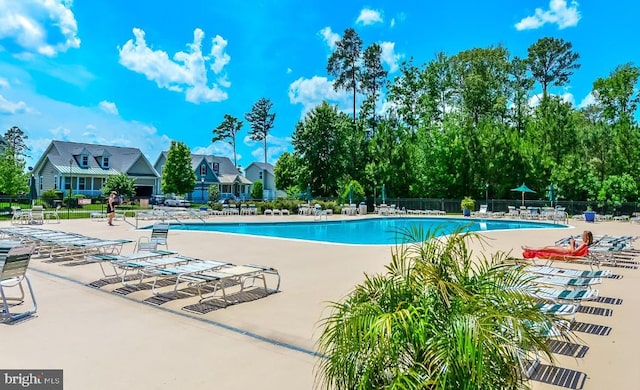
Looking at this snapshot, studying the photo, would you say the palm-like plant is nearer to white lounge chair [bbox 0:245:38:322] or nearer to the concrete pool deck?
the concrete pool deck

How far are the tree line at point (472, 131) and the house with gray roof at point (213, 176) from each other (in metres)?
15.1

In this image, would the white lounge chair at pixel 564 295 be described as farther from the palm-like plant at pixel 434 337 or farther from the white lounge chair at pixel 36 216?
the white lounge chair at pixel 36 216

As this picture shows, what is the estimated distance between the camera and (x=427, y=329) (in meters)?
2.21

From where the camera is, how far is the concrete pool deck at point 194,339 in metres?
3.56

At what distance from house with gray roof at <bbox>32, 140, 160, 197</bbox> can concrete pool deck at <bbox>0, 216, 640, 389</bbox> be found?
120ft

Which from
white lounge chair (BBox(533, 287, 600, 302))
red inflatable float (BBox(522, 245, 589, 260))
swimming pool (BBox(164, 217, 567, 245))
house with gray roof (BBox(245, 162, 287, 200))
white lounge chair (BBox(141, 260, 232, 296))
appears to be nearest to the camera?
white lounge chair (BBox(533, 287, 600, 302))

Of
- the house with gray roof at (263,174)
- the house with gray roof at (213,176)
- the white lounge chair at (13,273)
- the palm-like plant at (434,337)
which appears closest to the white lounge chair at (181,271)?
the white lounge chair at (13,273)

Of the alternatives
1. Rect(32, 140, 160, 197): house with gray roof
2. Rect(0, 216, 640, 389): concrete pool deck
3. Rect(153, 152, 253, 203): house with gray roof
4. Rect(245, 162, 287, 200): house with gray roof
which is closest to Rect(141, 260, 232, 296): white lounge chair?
Rect(0, 216, 640, 389): concrete pool deck

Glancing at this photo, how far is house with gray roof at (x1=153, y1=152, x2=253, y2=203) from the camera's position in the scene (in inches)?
1893

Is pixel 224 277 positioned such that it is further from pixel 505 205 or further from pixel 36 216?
pixel 505 205

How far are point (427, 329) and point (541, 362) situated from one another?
2451 mm

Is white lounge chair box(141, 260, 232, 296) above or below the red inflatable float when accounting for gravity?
below

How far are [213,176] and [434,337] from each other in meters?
49.5

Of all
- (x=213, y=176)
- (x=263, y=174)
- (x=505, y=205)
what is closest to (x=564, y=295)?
(x=505, y=205)
